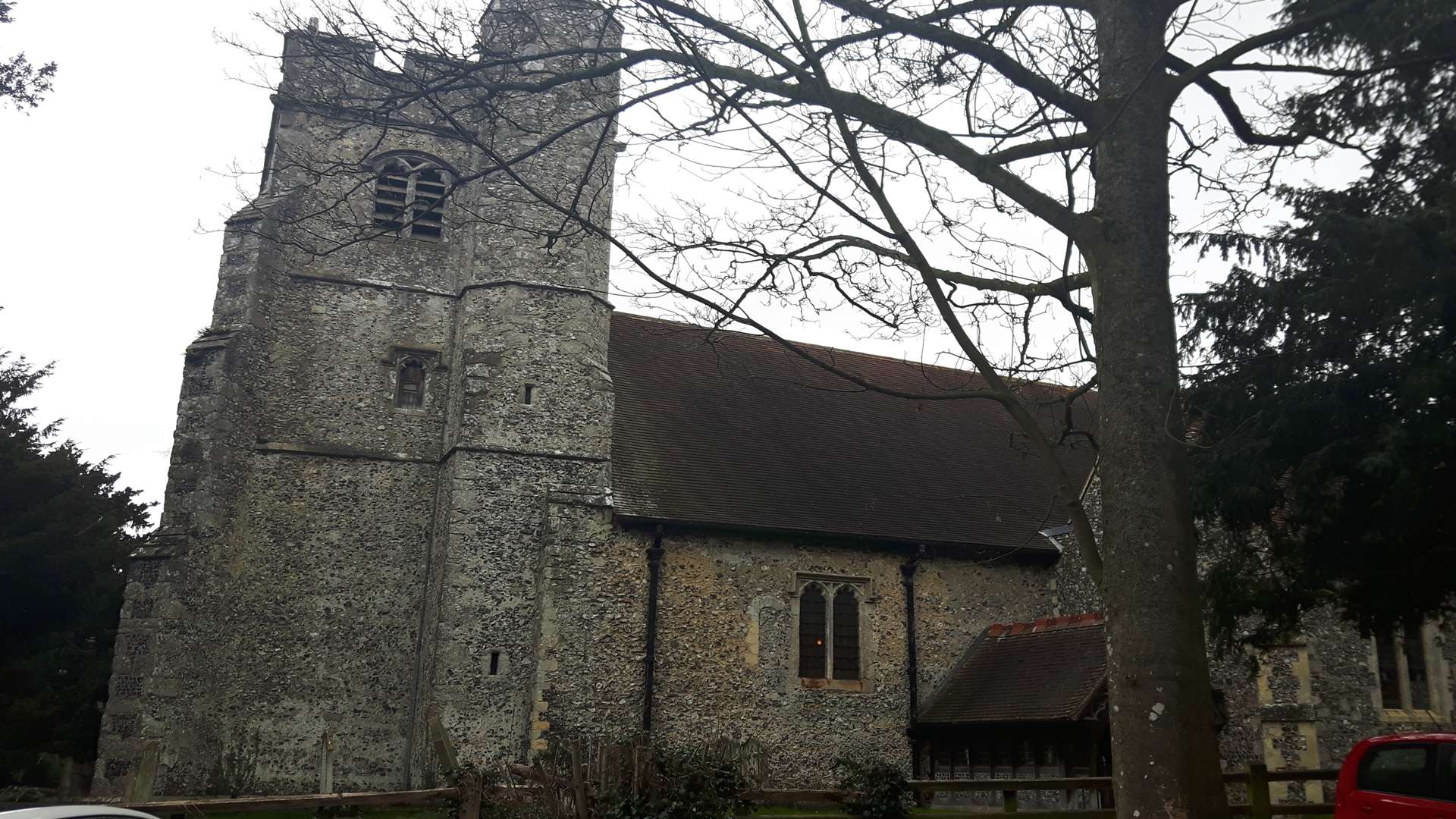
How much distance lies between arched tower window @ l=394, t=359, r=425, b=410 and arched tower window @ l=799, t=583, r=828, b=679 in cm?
631

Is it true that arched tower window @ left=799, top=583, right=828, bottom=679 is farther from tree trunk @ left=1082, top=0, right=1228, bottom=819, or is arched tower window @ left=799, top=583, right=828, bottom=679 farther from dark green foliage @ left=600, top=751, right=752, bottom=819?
tree trunk @ left=1082, top=0, right=1228, bottom=819

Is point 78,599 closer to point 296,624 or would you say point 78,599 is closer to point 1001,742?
point 296,624

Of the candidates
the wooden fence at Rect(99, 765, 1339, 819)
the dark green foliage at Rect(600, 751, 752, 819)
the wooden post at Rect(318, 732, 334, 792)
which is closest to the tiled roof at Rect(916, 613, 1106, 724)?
the wooden fence at Rect(99, 765, 1339, 819)

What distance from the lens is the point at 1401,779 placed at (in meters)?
8.00

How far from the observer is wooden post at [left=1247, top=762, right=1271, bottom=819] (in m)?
9.96

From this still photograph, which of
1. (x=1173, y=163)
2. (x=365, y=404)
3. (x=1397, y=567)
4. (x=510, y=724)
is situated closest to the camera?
(x=1173, y=163)

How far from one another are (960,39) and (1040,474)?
14567 millimetres

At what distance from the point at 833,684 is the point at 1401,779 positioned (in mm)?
8611

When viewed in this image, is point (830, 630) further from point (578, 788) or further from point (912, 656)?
point (578, 788)

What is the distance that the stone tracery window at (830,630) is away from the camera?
15.9 m

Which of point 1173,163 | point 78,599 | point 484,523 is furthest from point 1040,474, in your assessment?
point 78,599

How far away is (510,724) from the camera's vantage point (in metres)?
13.9

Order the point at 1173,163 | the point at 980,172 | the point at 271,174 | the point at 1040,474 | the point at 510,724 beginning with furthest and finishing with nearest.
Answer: the point at 1040,474, the point at 271,174, the point at 510,724, the point at 1173,163, the point at 980,172

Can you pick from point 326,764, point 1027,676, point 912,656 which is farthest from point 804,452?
point 326,764
